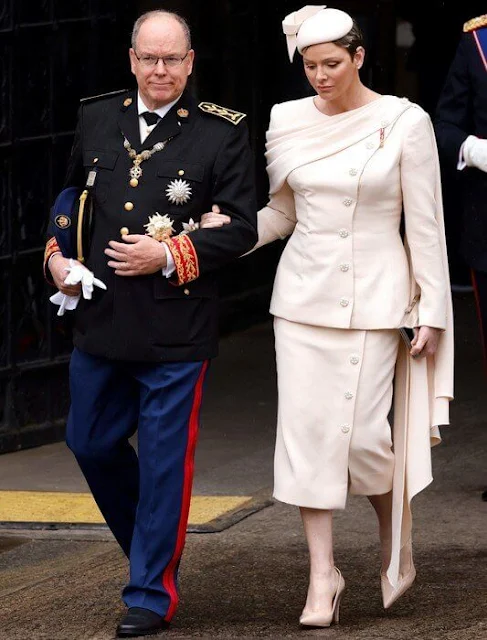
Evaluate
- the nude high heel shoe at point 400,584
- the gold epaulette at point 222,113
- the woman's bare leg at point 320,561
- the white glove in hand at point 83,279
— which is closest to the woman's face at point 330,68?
the gold epaulette at point 222,113

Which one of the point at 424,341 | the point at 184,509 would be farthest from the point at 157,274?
the point at 424,341

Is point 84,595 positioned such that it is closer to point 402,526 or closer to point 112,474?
point 112,474

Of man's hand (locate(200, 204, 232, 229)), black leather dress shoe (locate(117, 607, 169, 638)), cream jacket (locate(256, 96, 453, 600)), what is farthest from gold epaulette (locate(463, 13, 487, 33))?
black leather dress shoe (locate(117, 607, 169, 638))

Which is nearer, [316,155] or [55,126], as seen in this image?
[316,155]

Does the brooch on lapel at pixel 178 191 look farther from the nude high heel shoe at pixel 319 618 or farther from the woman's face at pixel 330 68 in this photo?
the nude high heel shoe at pixel 319 618

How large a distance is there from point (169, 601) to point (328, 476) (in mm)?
622

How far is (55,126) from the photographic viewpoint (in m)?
8.77

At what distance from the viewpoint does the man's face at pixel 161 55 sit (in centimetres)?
565

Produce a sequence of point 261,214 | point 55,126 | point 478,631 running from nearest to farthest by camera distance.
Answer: point 478,631 → point 261,214 → point 55,126

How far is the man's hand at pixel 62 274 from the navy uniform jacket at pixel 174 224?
0.21 feet

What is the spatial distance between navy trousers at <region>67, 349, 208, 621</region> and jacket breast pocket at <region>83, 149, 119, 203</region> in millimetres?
505

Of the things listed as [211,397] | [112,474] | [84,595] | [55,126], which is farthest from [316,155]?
[211,397]

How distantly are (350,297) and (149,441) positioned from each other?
756 millimetres

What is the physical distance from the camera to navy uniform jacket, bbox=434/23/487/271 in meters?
7.36
